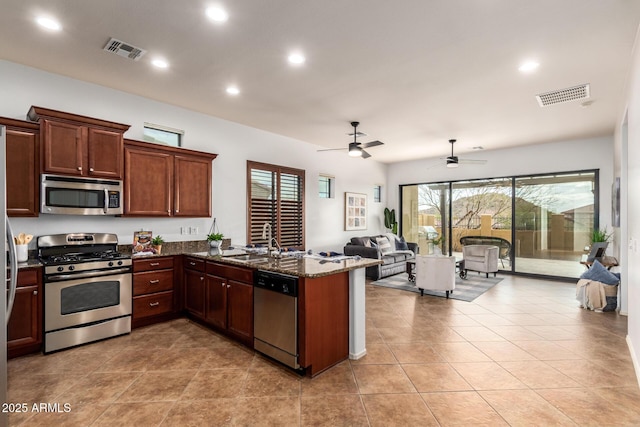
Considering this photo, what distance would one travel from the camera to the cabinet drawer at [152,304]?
369 centimetres

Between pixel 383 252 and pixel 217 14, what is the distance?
19.4ft

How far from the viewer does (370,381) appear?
2.58 meters

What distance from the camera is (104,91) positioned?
3.90 m

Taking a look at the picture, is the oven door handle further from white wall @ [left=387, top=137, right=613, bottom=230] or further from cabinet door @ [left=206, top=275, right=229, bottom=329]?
white wall @ [left=387, top=137, right=613, bottom=230]

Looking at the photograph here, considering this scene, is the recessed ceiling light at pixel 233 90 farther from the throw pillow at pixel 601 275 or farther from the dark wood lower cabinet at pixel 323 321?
the throw pillow at pixel 601 275

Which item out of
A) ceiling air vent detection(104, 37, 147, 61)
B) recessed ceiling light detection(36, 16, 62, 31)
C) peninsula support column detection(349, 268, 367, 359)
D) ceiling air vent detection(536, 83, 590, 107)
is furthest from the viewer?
ceiling air vent detection(536, 83, 590, 107)

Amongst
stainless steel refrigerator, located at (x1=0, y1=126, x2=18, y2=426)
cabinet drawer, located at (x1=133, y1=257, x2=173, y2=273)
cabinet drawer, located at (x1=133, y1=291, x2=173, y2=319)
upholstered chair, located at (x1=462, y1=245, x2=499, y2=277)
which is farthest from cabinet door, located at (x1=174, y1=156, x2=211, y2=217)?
upholstered chair, located at (x1=462, y1=245, x2=499, y2=277)

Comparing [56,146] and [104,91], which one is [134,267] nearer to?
[56,146]

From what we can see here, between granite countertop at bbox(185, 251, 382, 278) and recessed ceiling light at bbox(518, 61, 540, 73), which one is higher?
recessed ceiling light at bbox(518, 61, 540, 73)

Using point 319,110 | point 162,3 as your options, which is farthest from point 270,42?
point 319,110

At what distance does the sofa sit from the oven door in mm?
4369

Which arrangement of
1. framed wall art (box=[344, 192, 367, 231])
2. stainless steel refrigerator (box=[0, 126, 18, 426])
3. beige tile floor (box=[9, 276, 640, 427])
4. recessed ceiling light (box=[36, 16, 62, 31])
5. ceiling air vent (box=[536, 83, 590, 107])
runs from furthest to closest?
1. framed wall art (box=[344, 192, 367, 231])
2. ceiling air vent (box=[536, 83, 590, 107])
3. recessed ceiling light (box=[36, 16, 62, 31])
4. beige tile floor (box=[9, 276, 640, 427])
5. stainless steel refrigerator (box=[0, 126, 18, 426])

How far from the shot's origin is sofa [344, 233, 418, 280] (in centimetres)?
655

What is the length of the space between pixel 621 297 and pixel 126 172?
6.81 metres
